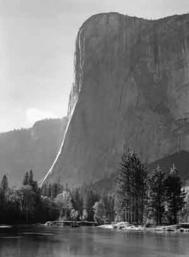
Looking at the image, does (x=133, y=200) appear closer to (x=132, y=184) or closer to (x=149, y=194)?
(x=132, y=184)

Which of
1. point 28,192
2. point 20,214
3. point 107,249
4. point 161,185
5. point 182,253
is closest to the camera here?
point 182,253

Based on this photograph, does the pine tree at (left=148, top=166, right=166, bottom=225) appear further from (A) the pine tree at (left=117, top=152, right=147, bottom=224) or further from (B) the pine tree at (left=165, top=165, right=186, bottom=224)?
(A) the pine tree at (left=117, top=152, right=147, bottom=224)

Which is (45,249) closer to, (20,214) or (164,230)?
(164,230)

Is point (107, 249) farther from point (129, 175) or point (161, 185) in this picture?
point (129, 175)

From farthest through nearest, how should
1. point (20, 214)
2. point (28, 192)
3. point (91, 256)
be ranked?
1. point (28, 192)
2. point (20, 214)
3. point (91, 256)

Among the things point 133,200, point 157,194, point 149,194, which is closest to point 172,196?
point 157,194

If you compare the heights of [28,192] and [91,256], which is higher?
[28,192]

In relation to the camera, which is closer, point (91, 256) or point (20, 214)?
point (91, 256)

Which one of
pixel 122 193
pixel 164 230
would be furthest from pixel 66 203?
pixel 164 230
